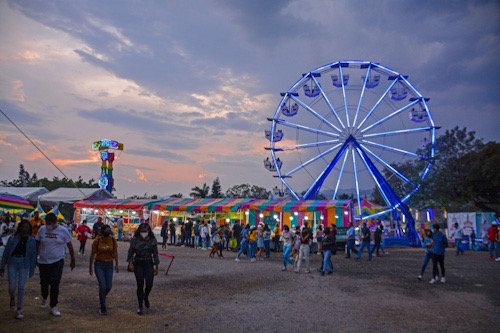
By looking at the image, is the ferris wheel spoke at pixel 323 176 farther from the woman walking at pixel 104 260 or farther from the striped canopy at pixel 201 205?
the woman walking at pixel 104 260

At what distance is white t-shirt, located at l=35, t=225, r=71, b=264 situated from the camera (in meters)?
6.67

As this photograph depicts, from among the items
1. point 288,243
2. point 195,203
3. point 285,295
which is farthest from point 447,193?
point 285,295

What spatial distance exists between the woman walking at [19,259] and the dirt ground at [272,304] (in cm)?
50

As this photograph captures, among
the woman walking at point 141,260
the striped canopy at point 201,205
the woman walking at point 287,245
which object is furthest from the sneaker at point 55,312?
the striped canopy at point 201,205

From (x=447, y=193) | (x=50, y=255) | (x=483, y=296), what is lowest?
(x=483, y=296)

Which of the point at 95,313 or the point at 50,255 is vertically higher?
the point at 50,255

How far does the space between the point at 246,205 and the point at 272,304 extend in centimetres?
1712

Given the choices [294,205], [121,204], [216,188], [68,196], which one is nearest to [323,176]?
[294,205]

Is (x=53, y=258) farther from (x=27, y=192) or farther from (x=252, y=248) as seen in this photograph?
(x=27, y=192)

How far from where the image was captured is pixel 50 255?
6684 millimetres

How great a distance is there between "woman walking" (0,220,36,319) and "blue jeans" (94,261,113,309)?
104cm

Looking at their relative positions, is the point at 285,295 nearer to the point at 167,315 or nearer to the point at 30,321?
the point at 167,315

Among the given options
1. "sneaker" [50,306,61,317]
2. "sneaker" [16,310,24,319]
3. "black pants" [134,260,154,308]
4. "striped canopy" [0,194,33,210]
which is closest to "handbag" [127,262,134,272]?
"black pants" [134,260,154,308]

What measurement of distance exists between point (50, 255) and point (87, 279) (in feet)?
14.5
